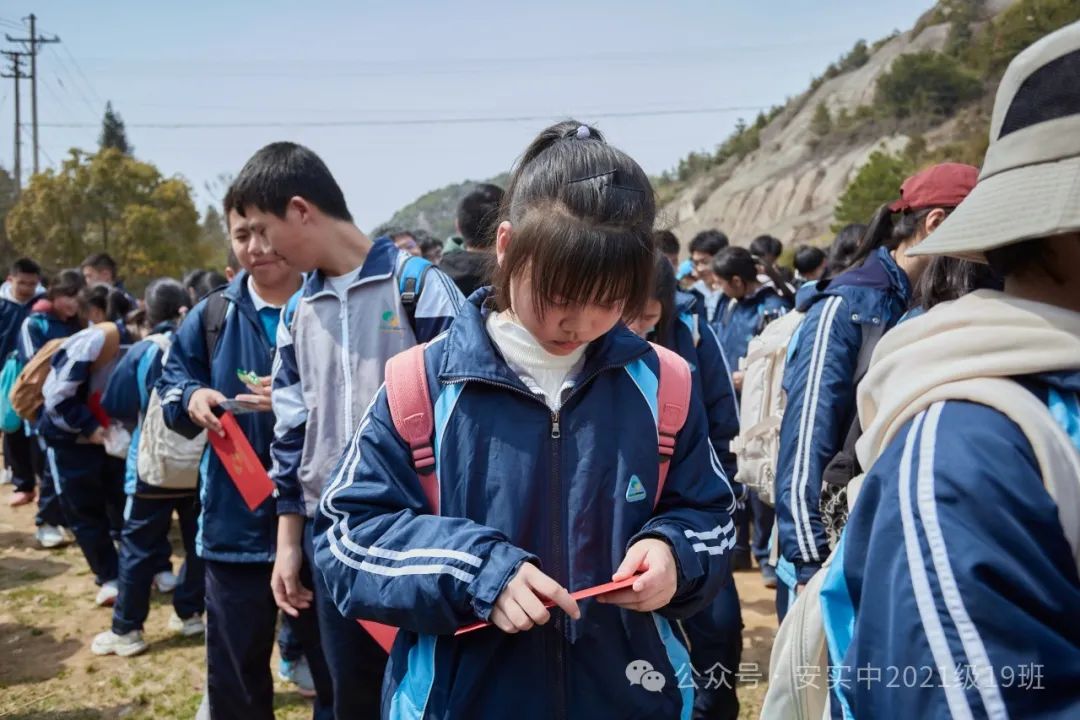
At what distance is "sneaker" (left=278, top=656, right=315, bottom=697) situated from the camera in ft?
14.1

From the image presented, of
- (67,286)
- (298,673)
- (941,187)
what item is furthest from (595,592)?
(67,286)

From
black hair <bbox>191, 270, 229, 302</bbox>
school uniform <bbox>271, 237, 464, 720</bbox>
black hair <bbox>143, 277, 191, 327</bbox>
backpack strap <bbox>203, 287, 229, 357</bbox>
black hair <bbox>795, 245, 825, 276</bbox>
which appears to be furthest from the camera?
black hair <bbox>795, 245, 825, 276</bbox>

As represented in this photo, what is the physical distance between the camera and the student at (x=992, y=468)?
901 mm

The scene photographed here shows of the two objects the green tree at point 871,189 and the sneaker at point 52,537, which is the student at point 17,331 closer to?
the sneaker at point 52,537

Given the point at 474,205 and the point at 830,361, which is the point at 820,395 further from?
the point at 474,205

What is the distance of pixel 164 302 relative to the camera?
532 cm

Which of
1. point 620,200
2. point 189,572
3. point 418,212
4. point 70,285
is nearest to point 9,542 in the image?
point 70,285

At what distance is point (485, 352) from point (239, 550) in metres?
1.70

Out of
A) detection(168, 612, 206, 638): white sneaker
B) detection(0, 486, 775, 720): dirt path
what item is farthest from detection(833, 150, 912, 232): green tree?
detection(168, 612, 206, 638): white sneaker

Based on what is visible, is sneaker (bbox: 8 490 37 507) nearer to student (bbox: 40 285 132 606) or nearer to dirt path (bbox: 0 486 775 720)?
dirt path (bbox: 0 486 775 720)

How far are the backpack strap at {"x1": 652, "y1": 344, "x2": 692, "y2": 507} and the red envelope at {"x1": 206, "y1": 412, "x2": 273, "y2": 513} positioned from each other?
1561 mm

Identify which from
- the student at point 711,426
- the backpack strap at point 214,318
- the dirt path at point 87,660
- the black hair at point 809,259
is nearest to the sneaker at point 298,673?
the dirt path at point 87,660

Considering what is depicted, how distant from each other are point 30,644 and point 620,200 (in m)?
5.20

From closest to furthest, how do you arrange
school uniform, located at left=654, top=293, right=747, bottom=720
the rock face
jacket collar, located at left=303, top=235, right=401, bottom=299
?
jacket collar, located at left=303, top=235, right=401, bottom=299 → school uniform, located at left=654, top=293, right=747, bottom=720 → the rock face
